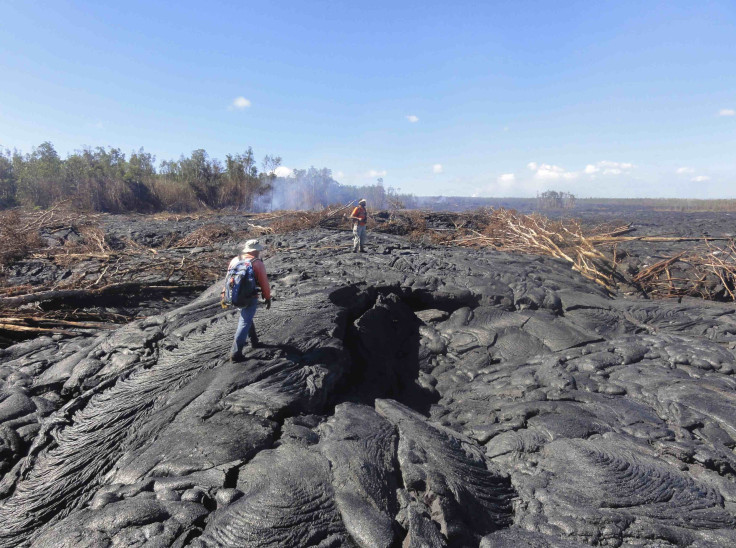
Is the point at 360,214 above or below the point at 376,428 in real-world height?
above

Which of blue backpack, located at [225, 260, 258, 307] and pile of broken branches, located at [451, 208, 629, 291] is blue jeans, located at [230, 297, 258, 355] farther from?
pile of broken branches, located at [451, 208, 629, 291]

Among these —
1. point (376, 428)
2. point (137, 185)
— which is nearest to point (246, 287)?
point (376, 428)

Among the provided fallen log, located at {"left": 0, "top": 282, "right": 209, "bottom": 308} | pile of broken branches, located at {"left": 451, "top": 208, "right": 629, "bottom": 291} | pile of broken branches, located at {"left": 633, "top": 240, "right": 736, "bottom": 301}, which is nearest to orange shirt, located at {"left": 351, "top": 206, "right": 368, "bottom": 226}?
fallen log, located at {"left": 0, "top": 282, "right": 209, "bottom": 308}

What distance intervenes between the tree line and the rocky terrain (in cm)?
1482

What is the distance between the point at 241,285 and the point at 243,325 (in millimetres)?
433

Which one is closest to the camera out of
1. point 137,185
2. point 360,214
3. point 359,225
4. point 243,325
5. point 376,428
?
point 376,428

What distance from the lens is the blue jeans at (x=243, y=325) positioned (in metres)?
3.85

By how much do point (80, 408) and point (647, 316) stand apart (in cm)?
721

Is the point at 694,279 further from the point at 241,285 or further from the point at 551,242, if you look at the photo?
the point at 241,285

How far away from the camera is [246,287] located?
3.75 metres

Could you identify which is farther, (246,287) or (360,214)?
(360,214)

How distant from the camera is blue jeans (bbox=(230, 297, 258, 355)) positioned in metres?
3.85

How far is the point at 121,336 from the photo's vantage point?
473cm

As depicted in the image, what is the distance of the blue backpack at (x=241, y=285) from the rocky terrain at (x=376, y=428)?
65 cm
